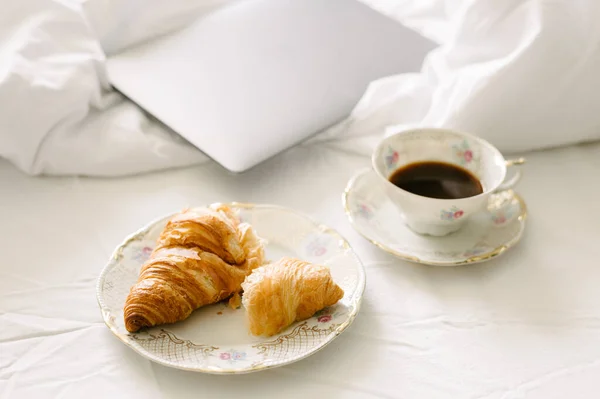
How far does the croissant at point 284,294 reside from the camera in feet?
2.25

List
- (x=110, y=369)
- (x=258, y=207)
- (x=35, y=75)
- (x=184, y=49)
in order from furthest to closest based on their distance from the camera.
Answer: (x=184, y=49) < (x=35, y=75) < (x=258, y=207) < (x=110, y=369)

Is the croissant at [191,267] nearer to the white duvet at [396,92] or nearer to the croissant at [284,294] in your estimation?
the croissant at [284,294]

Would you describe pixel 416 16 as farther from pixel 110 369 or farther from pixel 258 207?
pixel 110 369

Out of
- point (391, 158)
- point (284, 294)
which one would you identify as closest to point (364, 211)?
point (391, 158)

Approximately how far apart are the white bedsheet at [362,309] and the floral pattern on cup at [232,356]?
2 centimetres

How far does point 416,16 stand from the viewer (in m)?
1.16

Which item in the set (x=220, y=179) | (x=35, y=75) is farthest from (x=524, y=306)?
(x=35, y=75)

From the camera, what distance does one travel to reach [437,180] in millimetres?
863

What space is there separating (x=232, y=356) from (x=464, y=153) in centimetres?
40

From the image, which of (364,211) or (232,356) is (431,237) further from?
(232,356)

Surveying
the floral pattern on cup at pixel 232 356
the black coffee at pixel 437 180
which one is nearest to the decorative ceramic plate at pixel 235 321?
the floral pattern on cup at pixel 232 356

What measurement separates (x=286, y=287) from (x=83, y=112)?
0.46m

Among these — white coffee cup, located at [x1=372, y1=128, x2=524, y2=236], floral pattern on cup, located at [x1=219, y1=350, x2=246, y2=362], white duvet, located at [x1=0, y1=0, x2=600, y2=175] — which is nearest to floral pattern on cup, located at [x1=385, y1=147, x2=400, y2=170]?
white coffee cup, located at [x1=372, y1=128, x2=524, y2=236]

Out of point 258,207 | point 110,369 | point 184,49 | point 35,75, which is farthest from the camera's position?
point 184,49
